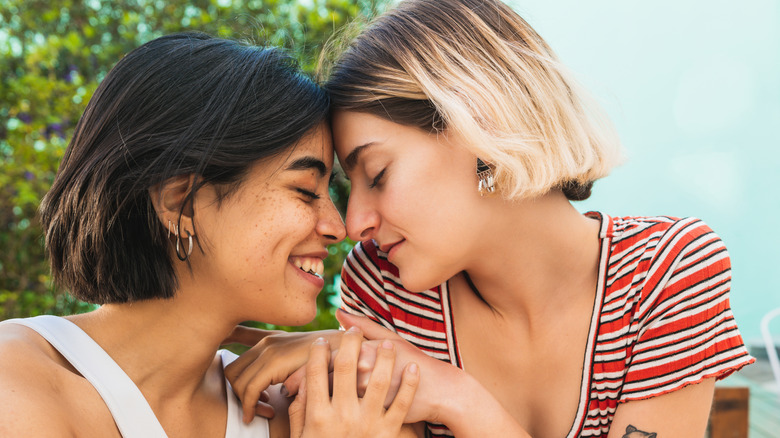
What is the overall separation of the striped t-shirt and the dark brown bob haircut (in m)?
0.76

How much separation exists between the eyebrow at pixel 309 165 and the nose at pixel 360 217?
0.48 feet

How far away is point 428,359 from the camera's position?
2014 mm

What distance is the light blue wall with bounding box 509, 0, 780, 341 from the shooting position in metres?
5.32

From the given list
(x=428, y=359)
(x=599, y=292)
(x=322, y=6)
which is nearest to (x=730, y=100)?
(x=322, y=6)

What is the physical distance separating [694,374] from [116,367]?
1.56 m

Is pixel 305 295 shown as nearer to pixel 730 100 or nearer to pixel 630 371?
pixel 630 371

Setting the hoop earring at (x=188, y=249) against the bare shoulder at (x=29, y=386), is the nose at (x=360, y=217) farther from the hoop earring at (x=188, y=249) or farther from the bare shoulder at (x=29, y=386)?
the bare shoulder at (x=29, y=386)

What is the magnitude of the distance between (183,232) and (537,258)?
1.10 m

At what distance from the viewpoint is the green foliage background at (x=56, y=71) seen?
3.89 meters

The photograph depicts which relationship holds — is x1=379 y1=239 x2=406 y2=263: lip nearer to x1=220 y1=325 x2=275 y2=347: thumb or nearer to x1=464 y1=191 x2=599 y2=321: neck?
x1=464 y1=191 x2=599 y2=321: neck

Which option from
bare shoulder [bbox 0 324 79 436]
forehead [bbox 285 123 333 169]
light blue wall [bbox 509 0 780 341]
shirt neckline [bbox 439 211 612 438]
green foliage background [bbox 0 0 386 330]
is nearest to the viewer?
bare shoulder [bbox 0 324 79 436]

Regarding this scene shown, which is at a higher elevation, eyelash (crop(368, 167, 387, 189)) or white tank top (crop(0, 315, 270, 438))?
eyelash (crop(368, 167, 387, 189))

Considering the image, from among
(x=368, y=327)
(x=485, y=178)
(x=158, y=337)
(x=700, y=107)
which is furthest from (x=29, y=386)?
(x=700, y=107)

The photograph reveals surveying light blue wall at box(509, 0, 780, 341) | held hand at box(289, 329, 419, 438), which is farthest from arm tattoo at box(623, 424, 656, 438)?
light blue wall at box(509, 0, 780, 341)
